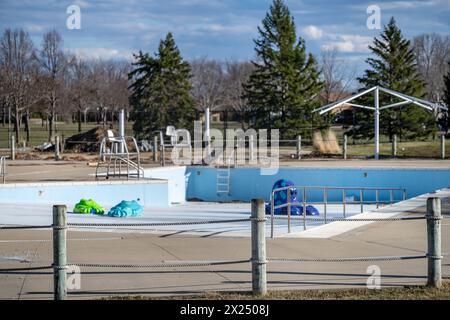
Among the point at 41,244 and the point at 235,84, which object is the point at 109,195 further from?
the point at 235,84

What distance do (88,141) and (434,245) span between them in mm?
28998

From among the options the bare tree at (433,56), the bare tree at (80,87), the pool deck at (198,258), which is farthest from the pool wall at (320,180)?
the bare tree at (433,56)

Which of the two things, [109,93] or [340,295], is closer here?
[340,295]

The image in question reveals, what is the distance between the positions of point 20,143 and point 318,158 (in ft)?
58.0

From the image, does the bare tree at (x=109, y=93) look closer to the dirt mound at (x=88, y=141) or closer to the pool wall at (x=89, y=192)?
the dirt mound at (x=88, y=141)

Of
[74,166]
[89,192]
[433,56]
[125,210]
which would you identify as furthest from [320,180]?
[433,56]

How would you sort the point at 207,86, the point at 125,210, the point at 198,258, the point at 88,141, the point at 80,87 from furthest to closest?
the point at 207,86, the point at 80,87, the point at 88,141, the point at 125,210, the point at 198,258

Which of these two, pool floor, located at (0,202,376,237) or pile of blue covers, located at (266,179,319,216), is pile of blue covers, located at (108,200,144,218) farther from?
pile of blue covers, located at (266,179,319,216)

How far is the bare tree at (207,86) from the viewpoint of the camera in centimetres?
5791

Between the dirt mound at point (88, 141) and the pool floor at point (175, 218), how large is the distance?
1437 centimetres

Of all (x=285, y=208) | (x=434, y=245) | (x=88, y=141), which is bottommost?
(x=285, y=208)

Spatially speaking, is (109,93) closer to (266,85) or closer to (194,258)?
(266,85)

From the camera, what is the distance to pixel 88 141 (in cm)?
3572

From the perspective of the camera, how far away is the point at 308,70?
39344 millimetres
